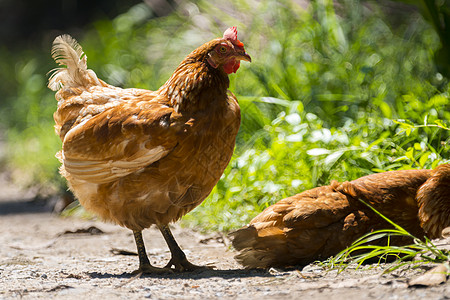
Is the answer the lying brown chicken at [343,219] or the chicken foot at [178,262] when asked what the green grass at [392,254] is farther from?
the chicken foot at [178,262]

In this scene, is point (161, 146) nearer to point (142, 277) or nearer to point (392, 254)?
point (142, 277)

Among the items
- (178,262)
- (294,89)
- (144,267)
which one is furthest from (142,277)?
(294,89)

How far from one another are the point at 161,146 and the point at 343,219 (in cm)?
116

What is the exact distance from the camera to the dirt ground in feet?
8.86

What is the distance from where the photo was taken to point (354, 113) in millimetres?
5703

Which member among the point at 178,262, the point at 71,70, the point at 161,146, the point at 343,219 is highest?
the point at 71,70

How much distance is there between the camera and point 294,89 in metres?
6.21

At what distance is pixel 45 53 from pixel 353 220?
10748 millimetres

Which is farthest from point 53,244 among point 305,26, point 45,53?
point 45,53

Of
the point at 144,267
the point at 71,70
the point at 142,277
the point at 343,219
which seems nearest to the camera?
the point at 343,219

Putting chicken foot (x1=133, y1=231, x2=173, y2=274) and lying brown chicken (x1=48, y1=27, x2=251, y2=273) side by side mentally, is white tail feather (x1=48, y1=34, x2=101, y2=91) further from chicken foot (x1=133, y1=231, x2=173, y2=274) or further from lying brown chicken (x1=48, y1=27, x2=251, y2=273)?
chicken foot (x1=133, y1=231, x2=173, y2=274)

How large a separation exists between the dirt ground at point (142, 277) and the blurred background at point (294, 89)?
0.71 meters

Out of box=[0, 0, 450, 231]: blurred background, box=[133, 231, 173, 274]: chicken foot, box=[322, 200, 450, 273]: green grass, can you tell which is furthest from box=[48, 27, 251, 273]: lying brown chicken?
box=[0, 0, 450, 231]: blurred background

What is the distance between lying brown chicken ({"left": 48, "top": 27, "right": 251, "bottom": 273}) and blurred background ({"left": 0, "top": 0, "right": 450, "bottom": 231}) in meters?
1.12
